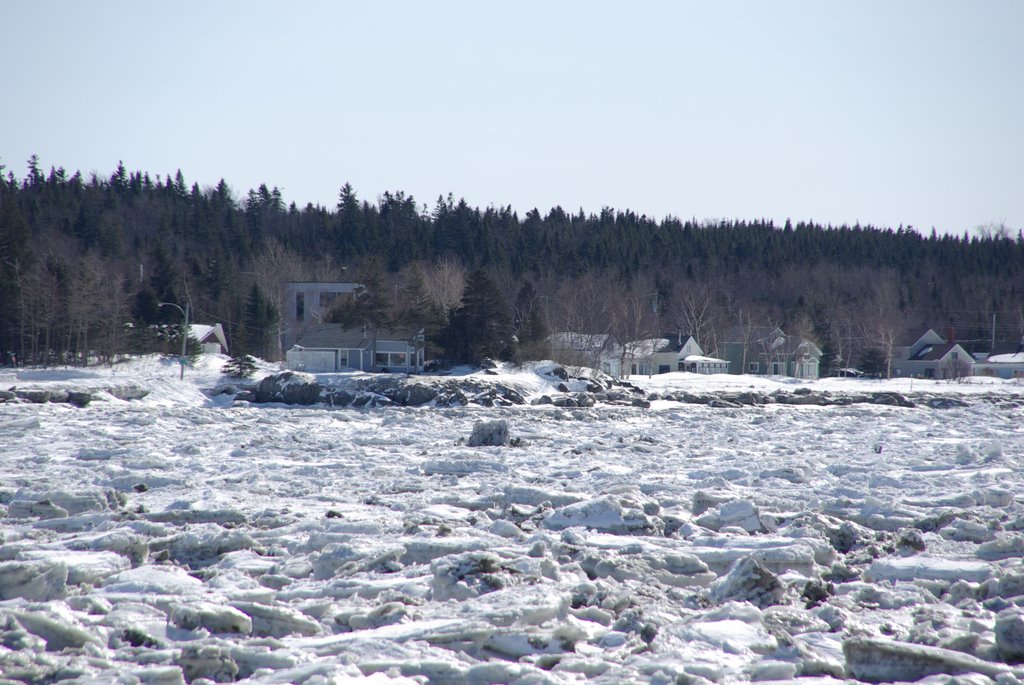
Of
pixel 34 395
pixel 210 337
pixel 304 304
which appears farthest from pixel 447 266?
pixel 34 395

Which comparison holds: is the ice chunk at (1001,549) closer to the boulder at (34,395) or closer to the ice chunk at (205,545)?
the ice chunk at (205,545)

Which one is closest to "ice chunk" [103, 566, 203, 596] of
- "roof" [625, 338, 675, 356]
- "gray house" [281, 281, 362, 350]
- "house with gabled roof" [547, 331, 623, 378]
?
"house with gabled roof" [547, 331, 623, 378]

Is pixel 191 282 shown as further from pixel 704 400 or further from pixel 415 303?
pixel 704 400

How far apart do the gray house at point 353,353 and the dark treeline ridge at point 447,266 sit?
3516 millimetres

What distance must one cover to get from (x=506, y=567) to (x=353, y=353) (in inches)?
1893

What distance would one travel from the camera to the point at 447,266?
70.2 m

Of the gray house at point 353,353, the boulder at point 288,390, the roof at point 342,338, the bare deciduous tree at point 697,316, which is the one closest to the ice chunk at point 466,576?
the boulder at point 288,390

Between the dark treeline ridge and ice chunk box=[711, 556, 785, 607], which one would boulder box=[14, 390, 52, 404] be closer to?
the dark treeline ridge

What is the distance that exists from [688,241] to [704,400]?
86.3 meters

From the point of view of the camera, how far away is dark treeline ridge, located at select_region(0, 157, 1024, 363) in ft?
167

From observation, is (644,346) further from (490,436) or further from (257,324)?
(490,436)

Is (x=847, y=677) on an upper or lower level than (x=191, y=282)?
lower

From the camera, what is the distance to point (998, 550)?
730cm

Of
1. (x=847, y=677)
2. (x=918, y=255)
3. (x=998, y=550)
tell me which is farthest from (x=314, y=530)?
(x=918, y=255)
